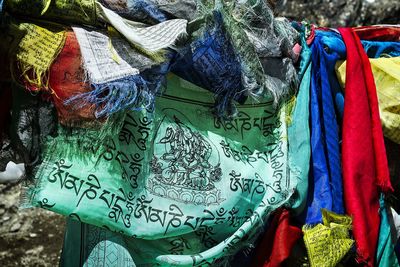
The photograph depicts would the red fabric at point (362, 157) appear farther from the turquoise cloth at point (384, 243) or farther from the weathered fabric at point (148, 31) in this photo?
the weathered fabric at point (148, 31)

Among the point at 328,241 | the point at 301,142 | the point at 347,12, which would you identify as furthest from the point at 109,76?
the point at 347,12

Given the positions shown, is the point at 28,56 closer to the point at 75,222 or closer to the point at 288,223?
the point at 75,222

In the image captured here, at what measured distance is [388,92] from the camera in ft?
6.73

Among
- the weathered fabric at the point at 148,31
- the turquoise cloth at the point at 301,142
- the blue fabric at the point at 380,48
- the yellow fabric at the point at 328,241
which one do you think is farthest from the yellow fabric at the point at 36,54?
the blue fabric at the point at 380,48

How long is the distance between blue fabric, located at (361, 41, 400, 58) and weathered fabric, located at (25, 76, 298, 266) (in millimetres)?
438

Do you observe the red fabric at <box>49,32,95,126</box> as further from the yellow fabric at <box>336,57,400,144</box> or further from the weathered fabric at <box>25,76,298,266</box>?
the yellow fabric at <box>336,57,400,144</box>

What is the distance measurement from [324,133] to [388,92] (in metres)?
0.25

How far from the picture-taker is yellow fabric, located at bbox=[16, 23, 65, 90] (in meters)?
1.58

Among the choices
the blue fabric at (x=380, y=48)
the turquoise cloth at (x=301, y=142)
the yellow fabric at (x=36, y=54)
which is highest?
the yellow fabric at (x=36, y=54)

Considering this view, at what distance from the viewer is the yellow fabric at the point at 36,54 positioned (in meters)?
1.58

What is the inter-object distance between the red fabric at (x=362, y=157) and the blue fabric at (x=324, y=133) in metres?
0.03

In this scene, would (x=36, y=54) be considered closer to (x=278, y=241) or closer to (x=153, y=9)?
(x=153, y=9)

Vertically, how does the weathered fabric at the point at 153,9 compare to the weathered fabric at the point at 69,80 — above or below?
above

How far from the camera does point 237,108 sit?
6.29 ft
